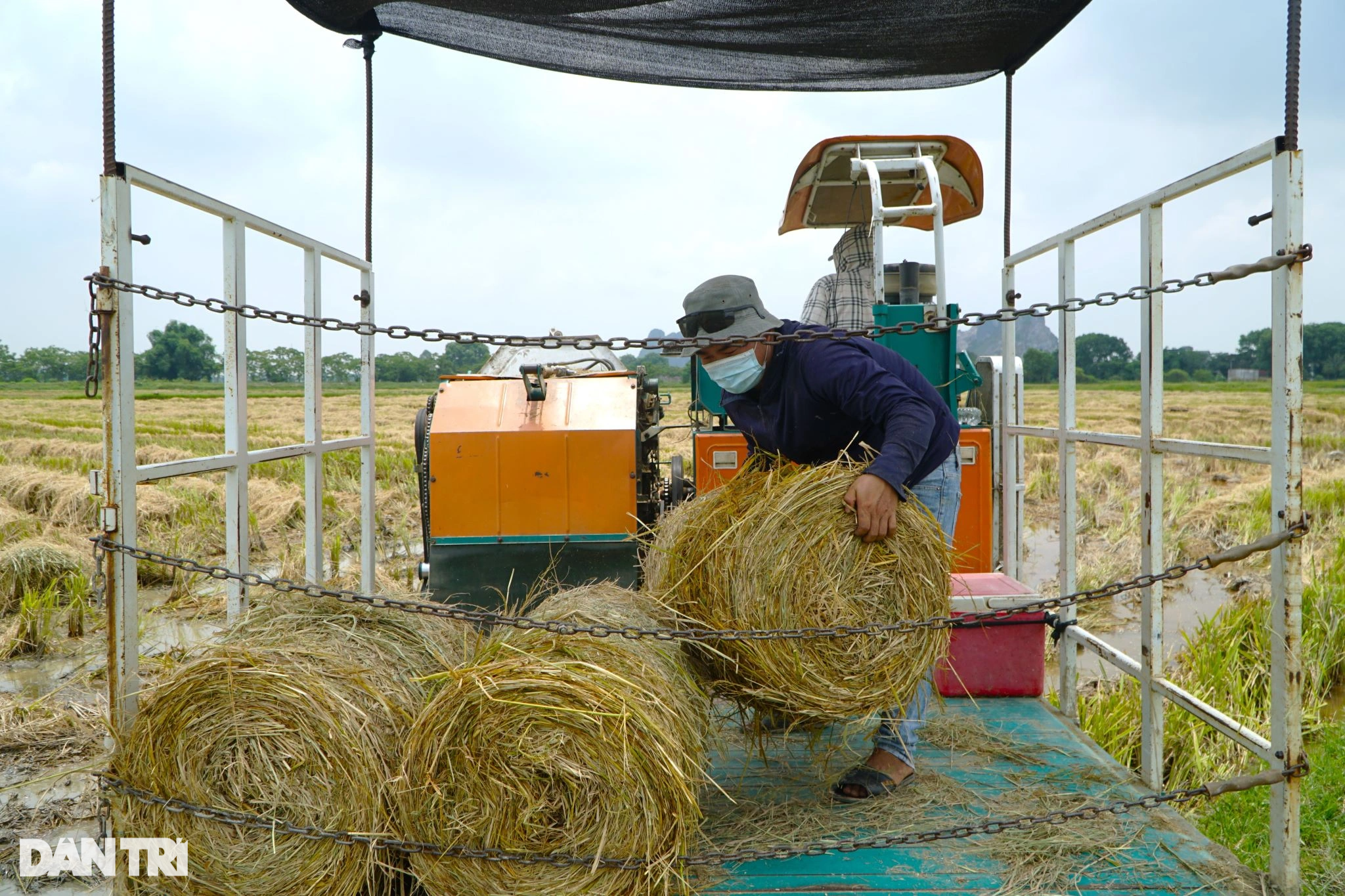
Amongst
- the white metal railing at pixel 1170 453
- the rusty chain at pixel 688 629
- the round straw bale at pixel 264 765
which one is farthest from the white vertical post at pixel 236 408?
the white metal railing at pixel 1170 453

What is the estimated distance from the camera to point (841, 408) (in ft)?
10.3

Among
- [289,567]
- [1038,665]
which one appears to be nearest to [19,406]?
[289,567]

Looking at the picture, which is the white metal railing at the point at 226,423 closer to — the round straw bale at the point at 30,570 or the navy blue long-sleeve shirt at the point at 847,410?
the navy blue long-sleeve shirt at the point at 847,410

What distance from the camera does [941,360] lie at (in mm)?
4996

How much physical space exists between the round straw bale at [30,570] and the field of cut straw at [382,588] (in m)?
0.02

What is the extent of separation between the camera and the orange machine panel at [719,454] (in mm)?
4953

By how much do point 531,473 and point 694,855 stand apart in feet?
8.68

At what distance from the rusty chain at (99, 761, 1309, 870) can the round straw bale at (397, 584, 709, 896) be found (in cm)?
3

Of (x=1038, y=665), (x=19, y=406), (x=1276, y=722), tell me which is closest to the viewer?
(x=1276, y=722)

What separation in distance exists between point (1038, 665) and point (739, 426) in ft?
6.75

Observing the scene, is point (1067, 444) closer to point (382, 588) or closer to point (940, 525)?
point (940, 525)

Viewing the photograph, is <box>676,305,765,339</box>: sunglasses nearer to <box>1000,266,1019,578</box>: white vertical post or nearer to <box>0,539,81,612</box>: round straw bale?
<box>1000,266,1019,578</box>: white vertical post

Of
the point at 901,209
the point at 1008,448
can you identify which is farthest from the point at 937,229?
the point at 1008,448

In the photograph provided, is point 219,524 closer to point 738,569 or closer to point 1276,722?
point 738,569
